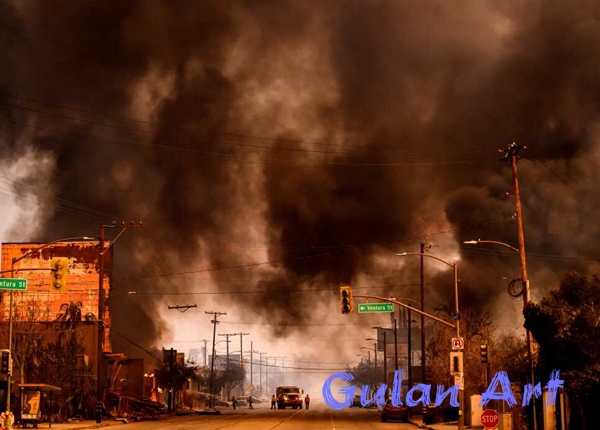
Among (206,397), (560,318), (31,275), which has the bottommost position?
(206,397)

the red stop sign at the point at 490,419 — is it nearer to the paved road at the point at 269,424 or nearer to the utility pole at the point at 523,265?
the utility pole at the point at 523,265

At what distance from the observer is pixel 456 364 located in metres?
36.0

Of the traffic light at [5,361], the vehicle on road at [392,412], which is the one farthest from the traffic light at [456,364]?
the traffic light at [5,361]

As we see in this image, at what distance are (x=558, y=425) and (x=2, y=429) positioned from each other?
24.2m

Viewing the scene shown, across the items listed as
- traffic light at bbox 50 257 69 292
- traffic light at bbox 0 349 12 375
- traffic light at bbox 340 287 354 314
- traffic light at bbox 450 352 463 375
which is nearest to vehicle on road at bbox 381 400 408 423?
traffic light at bbox 450 352 463 375

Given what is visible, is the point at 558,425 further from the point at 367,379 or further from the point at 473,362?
the point at 367,379

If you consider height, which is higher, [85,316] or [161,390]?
[85,316]

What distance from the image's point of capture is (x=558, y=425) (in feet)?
95.6

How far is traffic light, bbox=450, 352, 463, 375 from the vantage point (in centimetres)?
3588

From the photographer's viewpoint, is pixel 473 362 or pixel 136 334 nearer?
pixel 473 362

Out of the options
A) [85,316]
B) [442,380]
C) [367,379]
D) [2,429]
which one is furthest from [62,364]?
[367,379]

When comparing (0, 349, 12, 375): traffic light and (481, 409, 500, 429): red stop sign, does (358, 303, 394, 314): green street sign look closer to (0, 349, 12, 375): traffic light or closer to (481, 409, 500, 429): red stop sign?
(481, 409, 500, 429): red stop sign

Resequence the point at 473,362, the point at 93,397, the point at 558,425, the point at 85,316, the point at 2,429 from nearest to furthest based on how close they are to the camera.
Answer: the point at 558,425, the point at 2,429, the point at 473,362, the point at 93,397, the point at 85,316

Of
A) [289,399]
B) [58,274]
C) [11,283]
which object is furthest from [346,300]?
[289,399]
